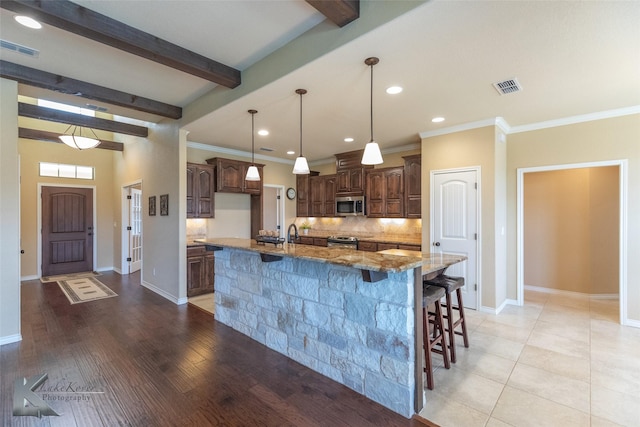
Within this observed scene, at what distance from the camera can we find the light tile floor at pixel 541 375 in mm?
2035

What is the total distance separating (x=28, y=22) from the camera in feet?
7.72

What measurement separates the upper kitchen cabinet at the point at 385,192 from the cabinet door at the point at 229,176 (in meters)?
2.60

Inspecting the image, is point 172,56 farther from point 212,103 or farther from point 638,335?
point 638,335

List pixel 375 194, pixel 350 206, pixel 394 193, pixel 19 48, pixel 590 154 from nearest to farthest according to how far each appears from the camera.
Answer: pixel 19 48 < pixel 590 154 < pixel 394 193 < pixel 375 194 < pixel 350 206

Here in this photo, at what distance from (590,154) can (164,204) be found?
6310 millimetres

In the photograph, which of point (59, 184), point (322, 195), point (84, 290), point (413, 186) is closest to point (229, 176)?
point (322, 195)

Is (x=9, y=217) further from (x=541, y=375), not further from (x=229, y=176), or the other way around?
(x=541, y=375)

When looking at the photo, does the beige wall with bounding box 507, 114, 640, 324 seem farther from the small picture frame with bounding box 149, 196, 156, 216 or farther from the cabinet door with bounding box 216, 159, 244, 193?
the small picture frame with bounding box 149, 196, 156, 216

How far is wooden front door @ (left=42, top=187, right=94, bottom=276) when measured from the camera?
662cm

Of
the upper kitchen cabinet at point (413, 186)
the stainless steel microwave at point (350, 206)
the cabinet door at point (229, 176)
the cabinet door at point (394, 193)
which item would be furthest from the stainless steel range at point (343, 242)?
the cabinet door at point (229, 176)

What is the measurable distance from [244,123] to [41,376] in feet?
11.5

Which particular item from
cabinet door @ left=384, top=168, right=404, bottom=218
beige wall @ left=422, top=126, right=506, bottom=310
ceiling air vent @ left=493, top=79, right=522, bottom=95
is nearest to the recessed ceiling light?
ceiling air vent @ left=493, top=79, right=522, bottom=95

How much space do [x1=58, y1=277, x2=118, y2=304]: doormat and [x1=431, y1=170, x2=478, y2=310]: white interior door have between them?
5.63 m

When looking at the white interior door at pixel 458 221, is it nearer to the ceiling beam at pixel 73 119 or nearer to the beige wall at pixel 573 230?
the beige wall at pixel 573 230
